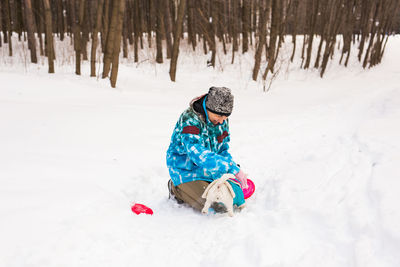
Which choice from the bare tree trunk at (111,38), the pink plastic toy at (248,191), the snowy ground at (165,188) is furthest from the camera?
the bare tree trunk at (111,38)

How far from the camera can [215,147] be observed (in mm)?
2500

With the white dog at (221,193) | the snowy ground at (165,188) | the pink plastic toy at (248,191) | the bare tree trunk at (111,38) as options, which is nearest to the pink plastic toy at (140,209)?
the snowy ground at (165,188)

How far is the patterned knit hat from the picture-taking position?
213 cm

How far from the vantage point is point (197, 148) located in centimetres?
216

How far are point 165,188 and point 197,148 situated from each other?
0.98 m

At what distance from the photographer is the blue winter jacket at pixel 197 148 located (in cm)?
217

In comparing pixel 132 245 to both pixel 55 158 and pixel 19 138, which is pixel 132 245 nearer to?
pixel 55 158

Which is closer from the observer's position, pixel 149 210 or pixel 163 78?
pixel 149 210

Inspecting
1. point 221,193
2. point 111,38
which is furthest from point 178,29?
point 221,193

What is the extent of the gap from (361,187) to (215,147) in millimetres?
1164

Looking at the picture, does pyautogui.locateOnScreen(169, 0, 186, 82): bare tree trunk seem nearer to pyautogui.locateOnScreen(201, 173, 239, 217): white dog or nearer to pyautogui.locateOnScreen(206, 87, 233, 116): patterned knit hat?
pyautogui.locateOnScreen(206, 87, 233, 116): patterned knit hat

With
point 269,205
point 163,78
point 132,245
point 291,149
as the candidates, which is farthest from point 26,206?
point 163,78

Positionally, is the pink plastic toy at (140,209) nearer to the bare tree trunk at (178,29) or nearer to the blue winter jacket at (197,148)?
the blue winter jacket at (197,148)

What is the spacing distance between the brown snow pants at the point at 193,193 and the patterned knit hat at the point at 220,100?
609mm
